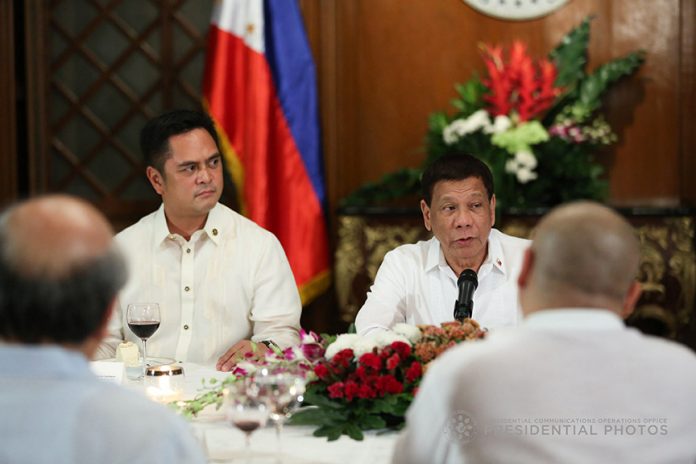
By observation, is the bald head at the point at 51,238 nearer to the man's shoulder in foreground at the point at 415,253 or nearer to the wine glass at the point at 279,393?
the wine glass at the point at 279,393

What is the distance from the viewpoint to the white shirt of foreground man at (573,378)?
59.8 inches

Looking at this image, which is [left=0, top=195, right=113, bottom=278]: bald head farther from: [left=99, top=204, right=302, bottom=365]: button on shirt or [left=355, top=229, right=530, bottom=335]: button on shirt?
[left=99, top=204, right=302, bottom=365]: button on shirt

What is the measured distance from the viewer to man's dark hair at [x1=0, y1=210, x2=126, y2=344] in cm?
140

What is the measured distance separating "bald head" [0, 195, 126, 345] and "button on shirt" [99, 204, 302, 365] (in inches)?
77.7

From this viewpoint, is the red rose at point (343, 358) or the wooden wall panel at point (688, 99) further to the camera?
the wooden wall panel at point (688, 99)

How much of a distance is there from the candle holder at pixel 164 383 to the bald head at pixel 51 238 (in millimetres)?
1051

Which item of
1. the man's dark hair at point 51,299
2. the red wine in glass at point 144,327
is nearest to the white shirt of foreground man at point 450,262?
the red wine in glass at point 144,327

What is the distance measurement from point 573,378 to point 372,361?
2.35 feet

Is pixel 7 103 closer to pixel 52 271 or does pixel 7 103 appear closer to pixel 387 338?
pixel 387 338

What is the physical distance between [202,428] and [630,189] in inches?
140

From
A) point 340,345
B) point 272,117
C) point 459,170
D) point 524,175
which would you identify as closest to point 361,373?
point 340,345

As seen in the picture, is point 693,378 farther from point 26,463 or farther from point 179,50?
point 179,50

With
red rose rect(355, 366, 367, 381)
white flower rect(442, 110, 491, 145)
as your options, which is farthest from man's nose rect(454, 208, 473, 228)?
white flower rect(442, 110, 491, 145)

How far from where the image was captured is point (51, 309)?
1.41m
